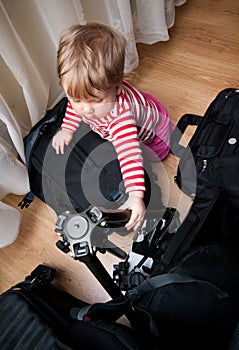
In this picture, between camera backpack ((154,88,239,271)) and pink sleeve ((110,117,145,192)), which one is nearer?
camera backpack ((154,88,239,271))

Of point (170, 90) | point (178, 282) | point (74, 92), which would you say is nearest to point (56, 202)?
point (74, 92)

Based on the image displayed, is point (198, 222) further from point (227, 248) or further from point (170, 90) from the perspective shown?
point (170, 90)

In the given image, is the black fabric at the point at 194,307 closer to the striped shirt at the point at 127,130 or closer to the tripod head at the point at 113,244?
the tripod head at the point at 113,244

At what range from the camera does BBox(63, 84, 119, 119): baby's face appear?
3.04 feet

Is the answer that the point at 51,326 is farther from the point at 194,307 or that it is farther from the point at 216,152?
the point at 216,152

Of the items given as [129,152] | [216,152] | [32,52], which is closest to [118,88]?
[129,152]

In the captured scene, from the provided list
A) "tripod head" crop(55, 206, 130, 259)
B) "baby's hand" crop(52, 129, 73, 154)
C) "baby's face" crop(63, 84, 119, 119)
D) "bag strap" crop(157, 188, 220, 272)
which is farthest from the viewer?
"baby's hand" crop(52, 129, 73, 154)

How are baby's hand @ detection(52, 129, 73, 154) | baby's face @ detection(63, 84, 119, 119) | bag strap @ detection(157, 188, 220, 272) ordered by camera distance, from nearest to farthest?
1. bag strap @ detection(157, 188, 220, 272)
2. baby's face @ detection(63, 84, 119, 119)
3. baby's hand @ detection(52, 129, 73, 154)

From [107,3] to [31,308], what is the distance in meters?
0.98

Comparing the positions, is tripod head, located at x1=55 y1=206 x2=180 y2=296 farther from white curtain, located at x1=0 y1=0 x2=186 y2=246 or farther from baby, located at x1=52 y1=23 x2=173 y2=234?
white curtain, located at x1=0 y1=0 x2=186 y2=246

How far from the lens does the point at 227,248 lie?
0.84 metres

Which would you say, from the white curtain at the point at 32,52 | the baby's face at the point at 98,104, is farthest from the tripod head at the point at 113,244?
the white curtain at the point at 32,52

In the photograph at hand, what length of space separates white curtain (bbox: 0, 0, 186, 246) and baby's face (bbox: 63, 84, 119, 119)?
0.78 ft

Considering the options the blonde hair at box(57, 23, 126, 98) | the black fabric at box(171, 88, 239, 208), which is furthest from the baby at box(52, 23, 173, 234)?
the black fabric at box(171, 88, 239, 208)
